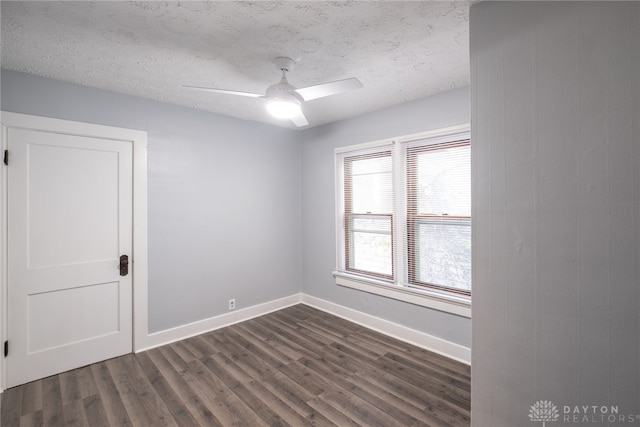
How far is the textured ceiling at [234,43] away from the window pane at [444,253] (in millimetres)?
1380

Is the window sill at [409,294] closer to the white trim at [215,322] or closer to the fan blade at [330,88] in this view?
the white trim at [215,322]

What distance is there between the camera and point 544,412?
4.47ft

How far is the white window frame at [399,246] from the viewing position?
2867 mm

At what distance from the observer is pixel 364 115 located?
3625 mm

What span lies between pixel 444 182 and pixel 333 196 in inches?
58.2

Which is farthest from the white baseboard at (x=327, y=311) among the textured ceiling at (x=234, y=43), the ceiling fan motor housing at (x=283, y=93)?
the ceiling fan motor housing at (x=283, y=93)

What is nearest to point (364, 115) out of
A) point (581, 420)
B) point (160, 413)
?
point (581, 420)

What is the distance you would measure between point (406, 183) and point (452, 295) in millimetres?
1254

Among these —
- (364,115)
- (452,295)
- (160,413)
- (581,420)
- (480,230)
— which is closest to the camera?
(581,420)

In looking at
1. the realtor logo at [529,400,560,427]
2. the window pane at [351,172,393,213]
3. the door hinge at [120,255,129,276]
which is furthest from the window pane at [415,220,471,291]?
the door hinge at [120,255,129,276]

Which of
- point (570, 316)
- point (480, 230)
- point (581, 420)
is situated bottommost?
point (581, 420)

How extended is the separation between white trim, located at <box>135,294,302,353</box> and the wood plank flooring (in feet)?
0.33

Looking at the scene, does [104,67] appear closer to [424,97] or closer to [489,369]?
[424,97]

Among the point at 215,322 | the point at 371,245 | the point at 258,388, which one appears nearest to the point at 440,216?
the point at 371,245
